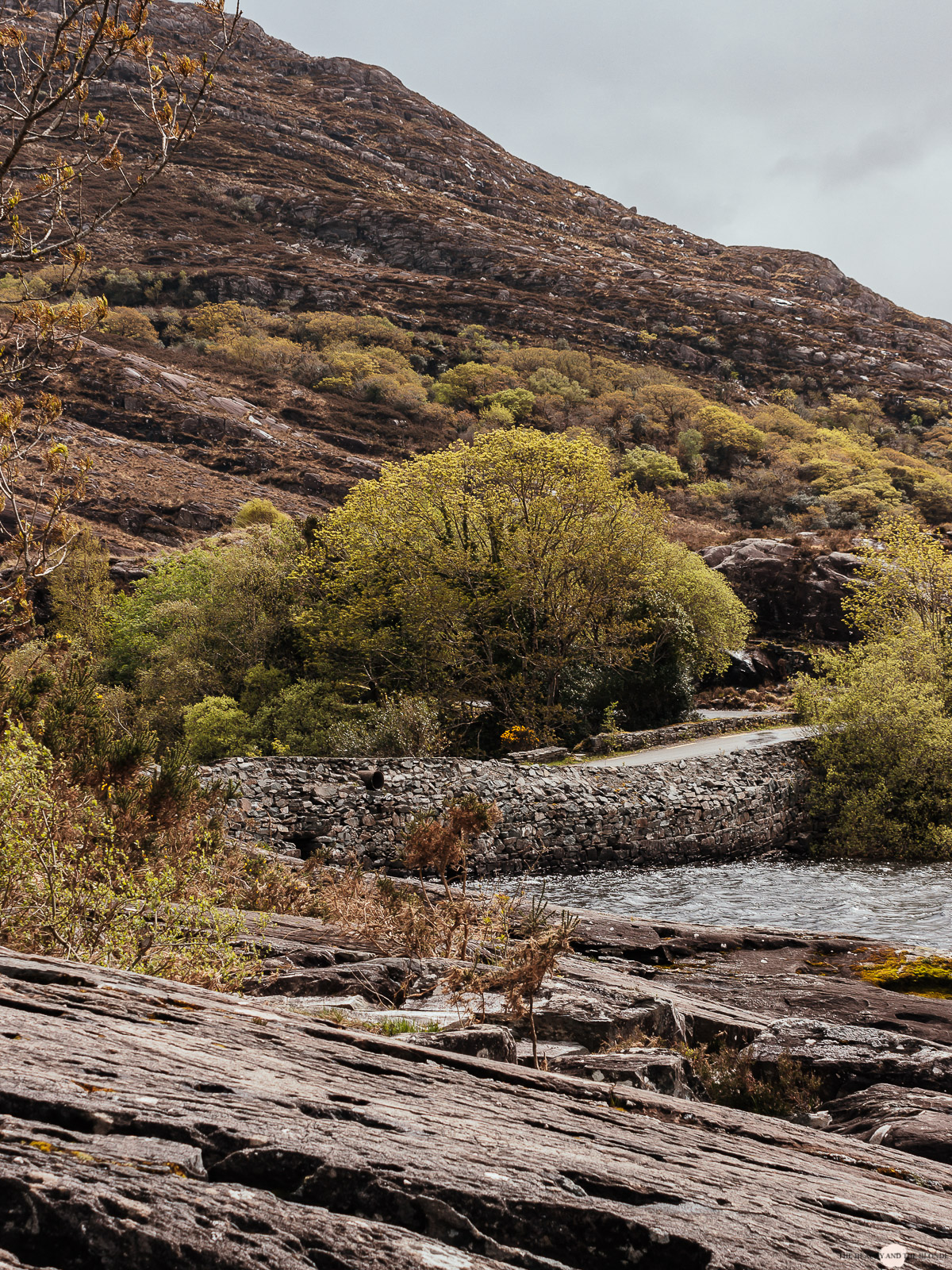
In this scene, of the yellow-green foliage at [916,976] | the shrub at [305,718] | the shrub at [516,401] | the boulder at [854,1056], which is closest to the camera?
the boulder at [854,1056]

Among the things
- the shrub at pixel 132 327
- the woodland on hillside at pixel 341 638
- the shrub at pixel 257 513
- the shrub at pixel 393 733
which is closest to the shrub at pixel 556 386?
the woodland on hillside at pixel 341 638

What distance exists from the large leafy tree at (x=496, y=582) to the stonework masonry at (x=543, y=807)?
6183 mm

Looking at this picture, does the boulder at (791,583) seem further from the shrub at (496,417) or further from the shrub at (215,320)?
the shrub at (215,320)

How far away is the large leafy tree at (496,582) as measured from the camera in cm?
2772

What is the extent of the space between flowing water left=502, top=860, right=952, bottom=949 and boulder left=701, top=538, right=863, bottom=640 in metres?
25.4

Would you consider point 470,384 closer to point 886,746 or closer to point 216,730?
point 216,730

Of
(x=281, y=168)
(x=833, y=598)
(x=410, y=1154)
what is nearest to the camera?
(x=410, y=1154)

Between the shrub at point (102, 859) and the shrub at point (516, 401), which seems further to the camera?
the shrub at point (516, 401)

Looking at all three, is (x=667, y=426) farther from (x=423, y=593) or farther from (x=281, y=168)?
(x=281, y=168)

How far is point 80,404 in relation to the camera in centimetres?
7225

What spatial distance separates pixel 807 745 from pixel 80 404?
6872 centimetres

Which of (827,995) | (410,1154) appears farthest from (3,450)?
(827,995)

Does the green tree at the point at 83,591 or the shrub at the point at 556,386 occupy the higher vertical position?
the shrub at the point at 556,386

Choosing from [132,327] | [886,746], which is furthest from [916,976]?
[132,327]
